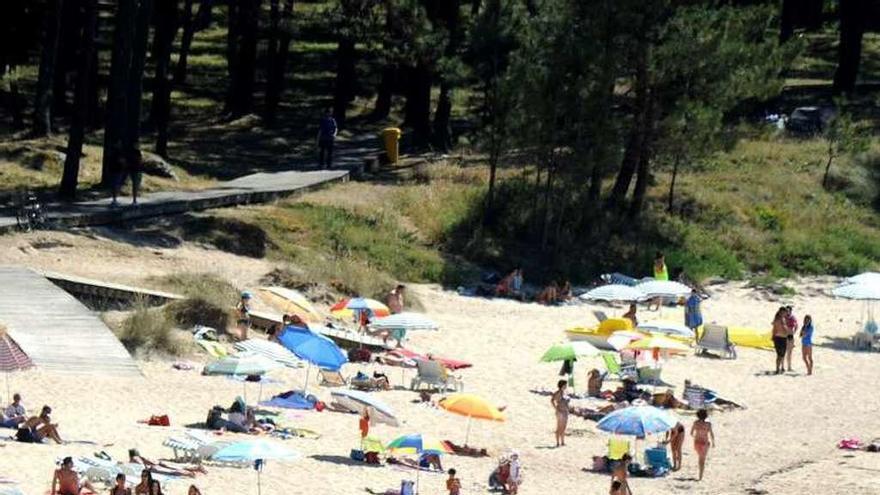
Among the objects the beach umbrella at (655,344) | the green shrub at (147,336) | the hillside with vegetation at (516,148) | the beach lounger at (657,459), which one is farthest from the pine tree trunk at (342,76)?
the beach lounger at (657,459)

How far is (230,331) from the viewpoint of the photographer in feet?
104

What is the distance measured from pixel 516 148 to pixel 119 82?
8.95 meters

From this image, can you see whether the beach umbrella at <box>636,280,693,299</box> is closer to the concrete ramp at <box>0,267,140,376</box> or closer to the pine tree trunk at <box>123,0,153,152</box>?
the pine tree trunk at <box>123,0,153,152</box>

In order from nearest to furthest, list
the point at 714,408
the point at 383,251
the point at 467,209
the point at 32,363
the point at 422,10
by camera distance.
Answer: the point at 32,363
the point at 714,408
the point at 383,251
the point at 467,209
the point at 422,10

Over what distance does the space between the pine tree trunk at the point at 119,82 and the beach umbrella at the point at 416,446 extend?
51.1 feet

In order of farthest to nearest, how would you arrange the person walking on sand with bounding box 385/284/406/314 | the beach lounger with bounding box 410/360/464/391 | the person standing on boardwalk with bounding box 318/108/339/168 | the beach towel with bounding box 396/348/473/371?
1. the person standing on boardwalk with bounding box 318/108/339/168
2. the person walking on sand with bounding box 385/284/406/314
3. the beach towel with bounding box 396/348/473/371
4. the beach lounger with bounding box 410/360/464/391

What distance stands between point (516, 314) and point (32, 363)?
512 inches

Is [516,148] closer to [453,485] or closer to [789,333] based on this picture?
[789,333]

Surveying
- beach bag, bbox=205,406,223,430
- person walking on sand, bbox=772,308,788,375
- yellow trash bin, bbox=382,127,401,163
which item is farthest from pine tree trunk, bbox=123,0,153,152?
beach bag, bbox=205,406,223,430

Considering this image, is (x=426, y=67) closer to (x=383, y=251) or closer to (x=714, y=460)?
(x=383, y=251)

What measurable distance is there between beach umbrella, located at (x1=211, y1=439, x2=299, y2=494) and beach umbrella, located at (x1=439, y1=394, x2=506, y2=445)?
12.8 ft

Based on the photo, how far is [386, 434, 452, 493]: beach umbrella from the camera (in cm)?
2442

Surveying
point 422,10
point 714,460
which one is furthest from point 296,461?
point 422,10

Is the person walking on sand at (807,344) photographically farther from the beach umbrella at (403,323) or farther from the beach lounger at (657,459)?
the beach lounger at (657,459)
